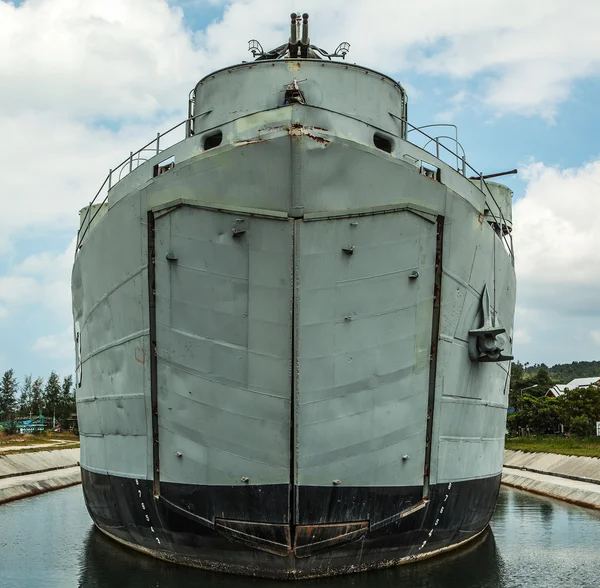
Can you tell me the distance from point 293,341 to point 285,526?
7.73 feet

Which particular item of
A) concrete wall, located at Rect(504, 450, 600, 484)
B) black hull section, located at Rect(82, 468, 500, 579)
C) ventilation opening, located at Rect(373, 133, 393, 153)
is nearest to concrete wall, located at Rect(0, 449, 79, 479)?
black hull section, located at Rect(82, 468, 500, 579)

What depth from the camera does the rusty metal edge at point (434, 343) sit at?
8.96 metres

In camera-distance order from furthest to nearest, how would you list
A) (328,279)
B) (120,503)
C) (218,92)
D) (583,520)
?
(583,520)
(218,92)
(120,503)
(328,279)

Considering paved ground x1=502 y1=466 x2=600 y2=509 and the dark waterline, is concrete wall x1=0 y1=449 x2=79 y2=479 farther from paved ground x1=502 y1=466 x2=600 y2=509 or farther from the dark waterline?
paved ground x1=502 y1=466 x2=600 y2=509

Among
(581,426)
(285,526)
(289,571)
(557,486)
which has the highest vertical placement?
(285,526)

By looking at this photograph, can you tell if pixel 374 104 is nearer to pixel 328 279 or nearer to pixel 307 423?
pixel 328 279

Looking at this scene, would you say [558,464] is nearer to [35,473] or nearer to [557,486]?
[557,486]

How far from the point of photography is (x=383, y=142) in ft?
32.1

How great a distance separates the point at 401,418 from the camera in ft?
29.1

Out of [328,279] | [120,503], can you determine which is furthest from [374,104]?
[120,503]

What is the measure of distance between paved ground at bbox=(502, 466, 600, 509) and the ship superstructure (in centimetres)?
1054

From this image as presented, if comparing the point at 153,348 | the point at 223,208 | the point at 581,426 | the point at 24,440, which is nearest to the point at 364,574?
the point at 153,348

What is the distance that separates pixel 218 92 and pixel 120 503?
664 centimetres

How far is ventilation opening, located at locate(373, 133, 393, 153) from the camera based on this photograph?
9.54 metres
